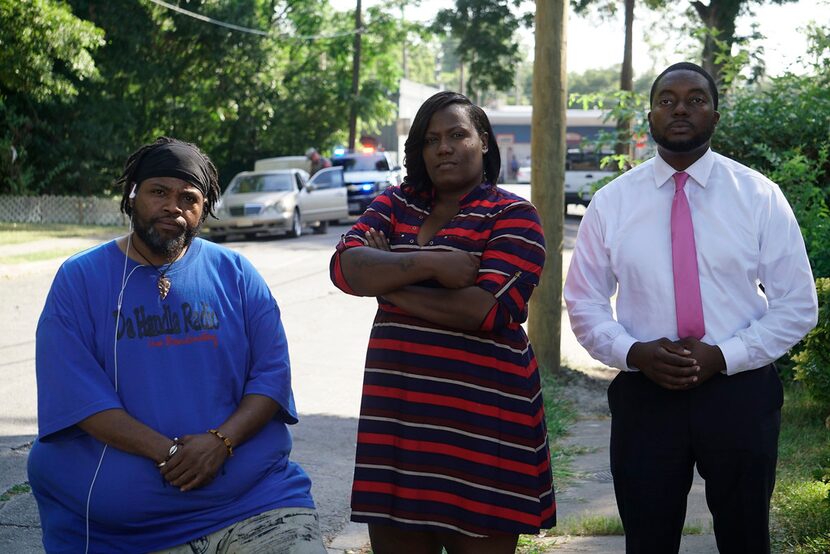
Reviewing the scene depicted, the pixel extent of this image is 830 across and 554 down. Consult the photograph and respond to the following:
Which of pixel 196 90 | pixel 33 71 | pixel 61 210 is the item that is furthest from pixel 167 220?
pixel 196 90

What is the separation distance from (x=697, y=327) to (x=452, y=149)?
0.96 meters

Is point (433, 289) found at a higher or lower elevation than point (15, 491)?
higher

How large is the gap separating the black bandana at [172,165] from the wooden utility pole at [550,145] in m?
4.98

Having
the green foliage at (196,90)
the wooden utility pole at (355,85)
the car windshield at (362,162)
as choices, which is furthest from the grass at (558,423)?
the wooden utility pole at (355,85)

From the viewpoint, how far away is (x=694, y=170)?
12.0 feet

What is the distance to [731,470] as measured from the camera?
11.5 ft

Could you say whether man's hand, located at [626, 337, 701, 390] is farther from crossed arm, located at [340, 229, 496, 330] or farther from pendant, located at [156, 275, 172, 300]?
pendant, located at [156, 275, 172, 300]

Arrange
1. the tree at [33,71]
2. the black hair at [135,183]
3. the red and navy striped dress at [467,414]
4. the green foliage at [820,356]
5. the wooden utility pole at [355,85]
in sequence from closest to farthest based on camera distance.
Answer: the red and navy striped dress at [467,414] → the black hair at [135,183] → the green foliage at [820,356] → the tree at [33,71] → the wooden utility pole at [355,85]

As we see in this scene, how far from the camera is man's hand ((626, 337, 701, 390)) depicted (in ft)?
11.1

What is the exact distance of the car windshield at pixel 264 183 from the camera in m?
25.4

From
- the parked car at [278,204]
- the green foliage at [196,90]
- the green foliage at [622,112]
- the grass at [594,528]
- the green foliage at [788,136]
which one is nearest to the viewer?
the grass at [594,528]

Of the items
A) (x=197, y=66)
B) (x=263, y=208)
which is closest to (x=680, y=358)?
(x=263, y=208)

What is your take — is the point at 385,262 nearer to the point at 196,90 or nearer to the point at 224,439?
the point at 224,439

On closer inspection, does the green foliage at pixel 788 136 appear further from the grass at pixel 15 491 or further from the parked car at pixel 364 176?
the parked car at pixel 364 176
